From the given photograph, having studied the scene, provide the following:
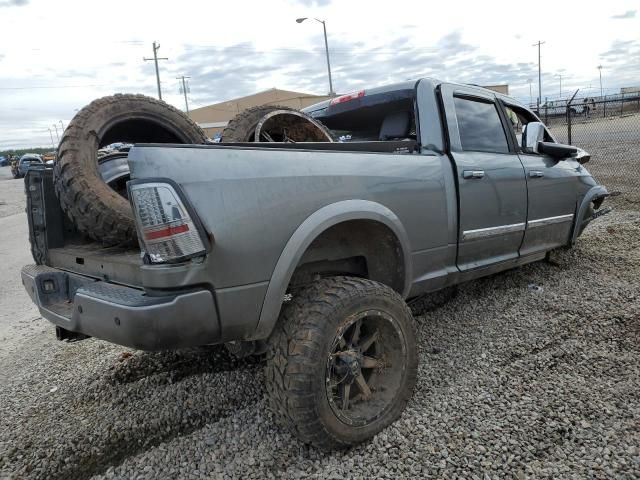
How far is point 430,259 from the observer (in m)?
3.27

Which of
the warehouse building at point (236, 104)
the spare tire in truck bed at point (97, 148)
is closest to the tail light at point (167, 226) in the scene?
the spare tire in truck bed at point (97, 148)

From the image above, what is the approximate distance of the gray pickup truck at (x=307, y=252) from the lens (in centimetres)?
215

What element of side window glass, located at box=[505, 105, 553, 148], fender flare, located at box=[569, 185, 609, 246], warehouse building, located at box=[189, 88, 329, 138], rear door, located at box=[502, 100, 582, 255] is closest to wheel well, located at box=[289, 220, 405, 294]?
rear door, located at box=[502, 100, 582, 255]

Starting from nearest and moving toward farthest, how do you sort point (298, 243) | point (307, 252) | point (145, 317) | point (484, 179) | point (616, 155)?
point (145, 317) → point (298, 243) → point (307, 252) → point (484, 179) → point (616, 155)

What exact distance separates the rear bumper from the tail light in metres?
0.18

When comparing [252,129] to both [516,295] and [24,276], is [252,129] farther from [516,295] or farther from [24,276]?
[516,295]

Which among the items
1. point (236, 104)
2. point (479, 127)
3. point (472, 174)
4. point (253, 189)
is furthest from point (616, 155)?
point (236, 104)

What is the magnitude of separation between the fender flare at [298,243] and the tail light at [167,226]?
40cm

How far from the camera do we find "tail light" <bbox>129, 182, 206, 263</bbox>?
211 cm

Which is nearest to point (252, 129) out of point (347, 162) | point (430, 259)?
point (347, 162)

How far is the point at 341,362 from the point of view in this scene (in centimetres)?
256

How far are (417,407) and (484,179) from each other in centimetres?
169

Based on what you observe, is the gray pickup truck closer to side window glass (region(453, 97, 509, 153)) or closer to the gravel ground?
side window glass (region(453, 97, 509, 153))

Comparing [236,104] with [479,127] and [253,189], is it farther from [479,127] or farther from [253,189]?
[253,189]
